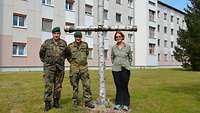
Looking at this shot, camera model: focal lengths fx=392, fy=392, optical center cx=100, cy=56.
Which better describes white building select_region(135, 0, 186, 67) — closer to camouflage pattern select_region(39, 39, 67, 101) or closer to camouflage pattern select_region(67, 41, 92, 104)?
camouflage pattern select_region(67, 41, 92, 104)

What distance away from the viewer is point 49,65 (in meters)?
9.81

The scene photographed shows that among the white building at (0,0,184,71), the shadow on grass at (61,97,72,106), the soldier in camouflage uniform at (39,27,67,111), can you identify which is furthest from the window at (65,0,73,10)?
the soldier in camouflage uniform at (39,27,67,111)

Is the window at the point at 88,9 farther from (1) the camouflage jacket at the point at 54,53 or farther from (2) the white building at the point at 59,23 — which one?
(1) the camouflage jacket at the point at 54,53

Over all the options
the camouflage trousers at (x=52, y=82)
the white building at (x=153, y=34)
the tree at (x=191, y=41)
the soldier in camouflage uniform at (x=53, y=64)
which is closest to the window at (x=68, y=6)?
the tree at (x=191, y=41)

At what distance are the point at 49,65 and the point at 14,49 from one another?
89.7ft

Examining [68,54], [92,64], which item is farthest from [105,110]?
[92,64]

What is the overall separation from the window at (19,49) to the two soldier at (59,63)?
26979mm

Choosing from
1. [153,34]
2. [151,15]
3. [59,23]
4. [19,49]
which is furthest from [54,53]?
[151,15]

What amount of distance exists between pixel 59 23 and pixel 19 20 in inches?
241

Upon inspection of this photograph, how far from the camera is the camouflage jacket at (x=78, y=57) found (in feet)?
32.3

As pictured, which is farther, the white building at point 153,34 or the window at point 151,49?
the window at point 151,49

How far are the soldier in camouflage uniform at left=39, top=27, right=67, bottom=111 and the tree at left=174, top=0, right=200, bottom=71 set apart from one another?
3661cm

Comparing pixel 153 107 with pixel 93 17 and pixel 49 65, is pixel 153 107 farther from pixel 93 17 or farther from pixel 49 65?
pixel 93 17

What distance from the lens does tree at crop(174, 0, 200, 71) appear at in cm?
4556
